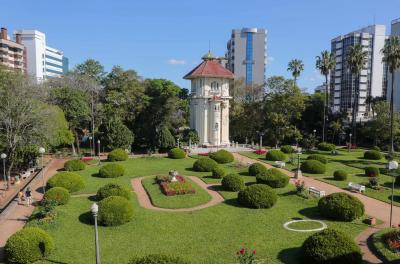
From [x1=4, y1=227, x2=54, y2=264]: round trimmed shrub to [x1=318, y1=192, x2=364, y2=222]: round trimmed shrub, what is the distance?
15.3 meters

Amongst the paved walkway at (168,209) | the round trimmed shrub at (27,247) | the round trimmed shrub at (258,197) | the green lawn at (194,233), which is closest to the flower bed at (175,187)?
the paved walkway at (168,209)

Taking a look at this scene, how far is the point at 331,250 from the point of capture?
14.3 meters

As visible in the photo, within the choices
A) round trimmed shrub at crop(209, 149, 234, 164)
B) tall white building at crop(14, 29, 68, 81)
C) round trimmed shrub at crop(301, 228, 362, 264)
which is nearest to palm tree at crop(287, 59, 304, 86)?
round trimmed shrub at crop(209, 149, 234, 164)

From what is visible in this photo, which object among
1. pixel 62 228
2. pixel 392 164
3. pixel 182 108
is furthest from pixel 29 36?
pixel 392 164

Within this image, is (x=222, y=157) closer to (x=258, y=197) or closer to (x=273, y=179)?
(x=273, y=179)

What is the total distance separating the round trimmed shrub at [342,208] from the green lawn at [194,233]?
58 cm

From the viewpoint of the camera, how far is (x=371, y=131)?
56469 mm

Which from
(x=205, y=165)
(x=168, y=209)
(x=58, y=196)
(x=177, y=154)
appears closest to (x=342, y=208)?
(x=168, y=209)

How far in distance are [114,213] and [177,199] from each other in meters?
6.41

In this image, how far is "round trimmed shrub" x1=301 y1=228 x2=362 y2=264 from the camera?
14242 mm

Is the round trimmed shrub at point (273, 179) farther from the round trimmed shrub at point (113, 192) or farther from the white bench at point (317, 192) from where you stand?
the round trimmed shrub at point (113, 192)

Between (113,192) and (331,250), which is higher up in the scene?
(113,192)

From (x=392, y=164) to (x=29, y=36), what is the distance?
122m

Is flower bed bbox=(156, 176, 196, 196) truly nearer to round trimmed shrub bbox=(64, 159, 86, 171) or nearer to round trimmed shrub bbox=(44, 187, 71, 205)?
round trimmed shrub bbox=(44, 187, 71, 205)
